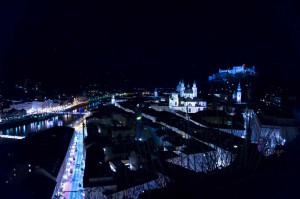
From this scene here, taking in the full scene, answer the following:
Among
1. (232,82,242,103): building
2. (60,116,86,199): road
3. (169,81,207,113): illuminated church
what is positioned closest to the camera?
(60,116,86,199): road

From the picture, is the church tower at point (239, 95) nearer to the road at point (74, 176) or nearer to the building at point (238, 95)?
the building at point (238, 95)

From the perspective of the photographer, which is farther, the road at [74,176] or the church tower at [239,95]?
the church tower at [239,95]

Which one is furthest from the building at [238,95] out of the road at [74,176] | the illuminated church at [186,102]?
the road at [74,176]

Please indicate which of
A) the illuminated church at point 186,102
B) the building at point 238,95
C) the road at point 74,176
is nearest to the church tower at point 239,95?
the building at point 238,95

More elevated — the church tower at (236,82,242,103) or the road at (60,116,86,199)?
the church tower at (236,82,242,103)

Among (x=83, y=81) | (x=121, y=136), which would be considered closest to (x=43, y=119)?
(x=121, y=136)

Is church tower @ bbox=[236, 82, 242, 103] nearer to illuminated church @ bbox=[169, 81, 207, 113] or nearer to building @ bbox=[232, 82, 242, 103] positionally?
building @ bbox=[232, 82, 242, 103]

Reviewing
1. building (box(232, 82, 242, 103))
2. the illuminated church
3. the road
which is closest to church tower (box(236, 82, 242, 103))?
building (box(232, 82, 242, 103))

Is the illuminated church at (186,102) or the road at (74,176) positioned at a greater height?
the illuminated church at (186,102)

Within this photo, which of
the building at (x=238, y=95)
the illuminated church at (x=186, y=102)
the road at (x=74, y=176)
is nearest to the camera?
the road at (x=74, y=176)

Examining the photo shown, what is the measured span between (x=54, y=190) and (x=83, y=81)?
1231 inches

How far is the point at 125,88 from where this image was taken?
35.0 meters

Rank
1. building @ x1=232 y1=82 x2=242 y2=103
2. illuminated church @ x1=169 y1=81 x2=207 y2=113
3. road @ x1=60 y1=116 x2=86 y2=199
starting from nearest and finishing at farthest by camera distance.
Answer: road @ x1=60 y1=116 x2=86 y2=199 < illuminated church @ x1=169 y1=81 x2=207 y2=113 < building @ x1=232 y1=82 x2=242 y2=103

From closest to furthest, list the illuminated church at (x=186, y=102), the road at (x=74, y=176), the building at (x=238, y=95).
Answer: the road at (x=74, y=176), the illuminated church at (x=186, y=102), the building at (x=238, y=95)
